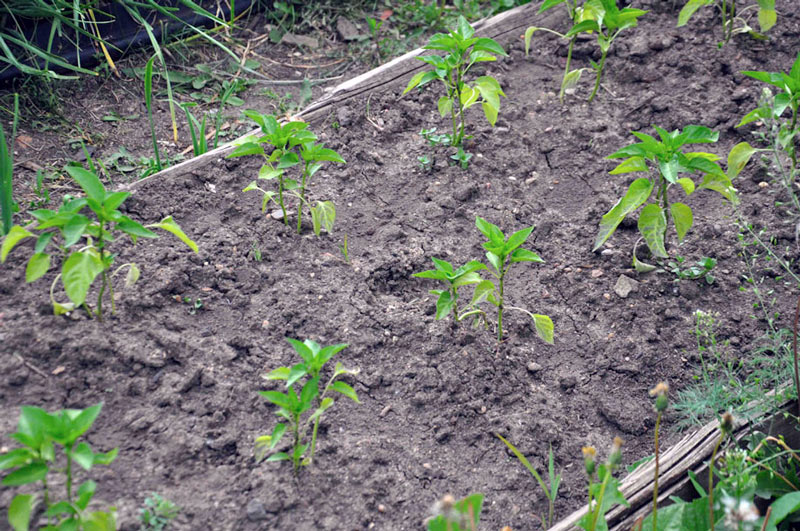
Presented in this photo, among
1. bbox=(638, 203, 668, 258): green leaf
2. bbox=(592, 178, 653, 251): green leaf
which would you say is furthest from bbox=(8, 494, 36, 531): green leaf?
bbox=(638, 203, 668, 258): green leaf

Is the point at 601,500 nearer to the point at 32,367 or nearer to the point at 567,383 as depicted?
the point at 567,383

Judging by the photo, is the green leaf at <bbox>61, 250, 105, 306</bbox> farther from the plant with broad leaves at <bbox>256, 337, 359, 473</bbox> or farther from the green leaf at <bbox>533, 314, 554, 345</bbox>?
the green leaf at <bbox>533, 314, 554, 345</bbox>

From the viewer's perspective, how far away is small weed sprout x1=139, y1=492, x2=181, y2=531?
1777 mm

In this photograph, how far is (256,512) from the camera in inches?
73.3

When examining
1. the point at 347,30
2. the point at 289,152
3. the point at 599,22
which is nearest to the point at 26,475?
the point at 289,152

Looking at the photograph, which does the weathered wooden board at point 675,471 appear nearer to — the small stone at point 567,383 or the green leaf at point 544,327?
the small stone at point 567,383

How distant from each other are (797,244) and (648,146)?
760 mm

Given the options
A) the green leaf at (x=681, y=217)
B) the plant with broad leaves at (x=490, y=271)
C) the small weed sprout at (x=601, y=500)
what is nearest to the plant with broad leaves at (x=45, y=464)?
the plant with broad leaves at (x=490, y=271)

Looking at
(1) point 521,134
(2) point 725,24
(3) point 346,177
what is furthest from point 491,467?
(2) point 725,24

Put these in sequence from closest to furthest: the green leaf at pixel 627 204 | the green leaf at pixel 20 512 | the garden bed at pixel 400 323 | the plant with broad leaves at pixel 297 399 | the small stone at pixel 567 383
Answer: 1. the green leaf at pixel 20 512
2. the plant with broad leaves at pixel 297 399
3. the garden bed at pixel 400 323
4. the small stone at pixel 567 383
5. the green leaf at pixel 627 204

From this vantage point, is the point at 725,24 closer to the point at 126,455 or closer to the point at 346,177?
the point at 346,177

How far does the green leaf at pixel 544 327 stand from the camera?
2320 millimetres

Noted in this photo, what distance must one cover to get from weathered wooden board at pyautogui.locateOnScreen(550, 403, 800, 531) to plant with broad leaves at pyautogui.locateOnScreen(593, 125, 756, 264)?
67 centimetres

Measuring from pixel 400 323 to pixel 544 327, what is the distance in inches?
19.5
